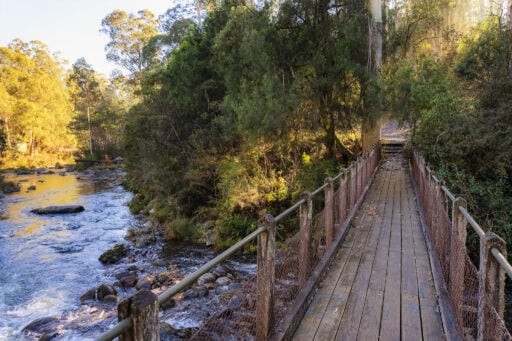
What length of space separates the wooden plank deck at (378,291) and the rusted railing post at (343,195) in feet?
1.21

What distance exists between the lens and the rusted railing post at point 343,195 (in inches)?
273

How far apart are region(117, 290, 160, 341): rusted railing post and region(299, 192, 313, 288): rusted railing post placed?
3.00m

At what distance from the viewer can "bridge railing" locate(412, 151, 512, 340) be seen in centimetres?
258

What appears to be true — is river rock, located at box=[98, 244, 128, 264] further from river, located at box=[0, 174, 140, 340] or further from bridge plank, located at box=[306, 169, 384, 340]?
bridge plank, located at box=[306, 169, 384, 340]

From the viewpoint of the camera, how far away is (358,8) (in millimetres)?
13492

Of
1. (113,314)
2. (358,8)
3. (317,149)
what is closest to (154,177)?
(317,149)

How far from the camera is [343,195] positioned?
7145 millimetres

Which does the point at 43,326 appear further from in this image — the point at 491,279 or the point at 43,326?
the point at 491,279

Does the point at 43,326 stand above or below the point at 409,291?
below

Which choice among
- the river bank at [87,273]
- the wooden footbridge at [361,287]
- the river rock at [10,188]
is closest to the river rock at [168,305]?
the river bank at [87,273]

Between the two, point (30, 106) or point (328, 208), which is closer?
point (328, 208)

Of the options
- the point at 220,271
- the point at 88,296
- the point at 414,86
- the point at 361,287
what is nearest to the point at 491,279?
the point at 361,287

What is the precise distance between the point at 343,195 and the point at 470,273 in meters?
3.58

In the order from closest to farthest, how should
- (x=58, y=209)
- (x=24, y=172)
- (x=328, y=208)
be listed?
(x=328, y=208) < (x=58, y=209) < (x=24, y=172)
